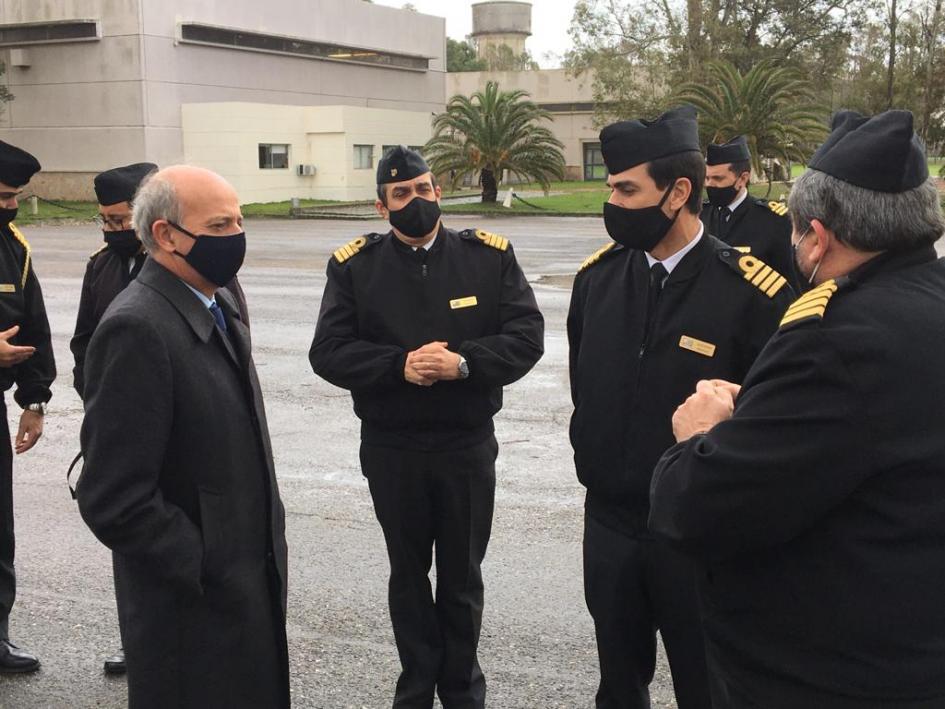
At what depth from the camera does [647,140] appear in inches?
141

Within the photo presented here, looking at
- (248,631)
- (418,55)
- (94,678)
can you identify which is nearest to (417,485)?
(248,631)

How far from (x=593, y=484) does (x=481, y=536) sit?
0.87 meters

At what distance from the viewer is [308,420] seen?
8617 millimetres

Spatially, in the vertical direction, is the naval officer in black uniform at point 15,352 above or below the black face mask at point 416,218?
below

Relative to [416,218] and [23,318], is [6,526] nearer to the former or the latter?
[23,318]

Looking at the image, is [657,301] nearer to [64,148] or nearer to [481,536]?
[481,536]

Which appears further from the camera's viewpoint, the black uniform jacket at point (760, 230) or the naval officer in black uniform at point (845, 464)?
the black uniform jacket at point (760, 230)

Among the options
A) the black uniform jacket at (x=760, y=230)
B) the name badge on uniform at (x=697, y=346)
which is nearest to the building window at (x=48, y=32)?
the black uniform jacket at (x=760, y=230)

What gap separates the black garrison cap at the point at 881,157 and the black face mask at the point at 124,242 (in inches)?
127

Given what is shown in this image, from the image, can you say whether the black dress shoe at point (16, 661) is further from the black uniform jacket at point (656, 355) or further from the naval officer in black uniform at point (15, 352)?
the black uniform jacket at point (656, 355)

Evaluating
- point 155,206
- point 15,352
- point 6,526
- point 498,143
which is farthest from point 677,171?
point 498,143

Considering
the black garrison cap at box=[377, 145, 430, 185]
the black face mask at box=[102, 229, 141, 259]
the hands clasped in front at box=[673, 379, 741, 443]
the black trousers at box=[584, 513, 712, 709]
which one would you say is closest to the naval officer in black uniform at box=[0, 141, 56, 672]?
the black face mask at box=[102, 229, 141, 259]

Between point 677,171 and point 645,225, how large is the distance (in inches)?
8.8

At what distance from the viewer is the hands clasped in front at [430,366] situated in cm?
403
